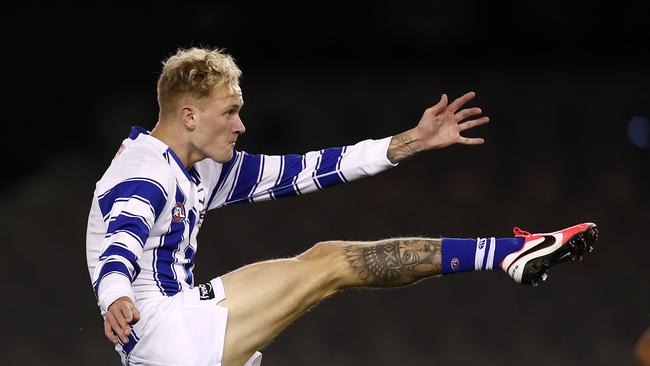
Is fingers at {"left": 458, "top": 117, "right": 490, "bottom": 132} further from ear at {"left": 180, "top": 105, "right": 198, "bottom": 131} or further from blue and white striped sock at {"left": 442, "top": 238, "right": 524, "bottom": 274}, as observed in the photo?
ear at {"left": 180, "top": 105, "right": 198, "bottom": 131}

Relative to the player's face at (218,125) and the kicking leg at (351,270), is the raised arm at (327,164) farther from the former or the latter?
the kicking leg at (351,270)

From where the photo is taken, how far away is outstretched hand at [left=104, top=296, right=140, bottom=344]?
11.0 ft

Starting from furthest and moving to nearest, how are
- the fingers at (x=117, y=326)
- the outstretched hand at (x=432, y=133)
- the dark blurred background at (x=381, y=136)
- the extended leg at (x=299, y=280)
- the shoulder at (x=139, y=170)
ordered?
the dark blurred background at (x=381, y=136), the outstretched hand at (x=432, y=133), the extended leg at (x=299, y=280), the shoulder at (x=139, y=170), the fingers at (x=117, y=326)

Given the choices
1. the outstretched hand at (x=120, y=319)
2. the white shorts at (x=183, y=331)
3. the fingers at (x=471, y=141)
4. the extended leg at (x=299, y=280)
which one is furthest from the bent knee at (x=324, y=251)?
the outstretched hand at (x=120, y=319)

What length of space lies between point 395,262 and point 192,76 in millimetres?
1020

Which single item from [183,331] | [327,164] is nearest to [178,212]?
[183,331]

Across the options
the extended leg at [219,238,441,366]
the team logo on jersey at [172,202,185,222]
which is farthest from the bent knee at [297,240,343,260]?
the team logo on jersey at [172,202,185,222]

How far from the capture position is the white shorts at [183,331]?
3.94 metres

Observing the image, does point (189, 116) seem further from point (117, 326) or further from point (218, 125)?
point (117, 326)

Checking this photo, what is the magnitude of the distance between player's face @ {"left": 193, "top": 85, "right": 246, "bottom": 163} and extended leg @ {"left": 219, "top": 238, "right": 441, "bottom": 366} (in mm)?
476

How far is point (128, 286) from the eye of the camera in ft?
11.5

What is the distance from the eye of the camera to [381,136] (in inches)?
328

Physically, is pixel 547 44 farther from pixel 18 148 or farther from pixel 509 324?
pixel 18 148

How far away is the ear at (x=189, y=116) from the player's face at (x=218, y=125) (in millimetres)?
17
